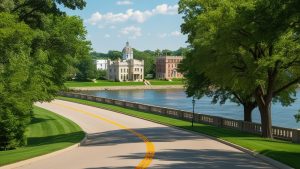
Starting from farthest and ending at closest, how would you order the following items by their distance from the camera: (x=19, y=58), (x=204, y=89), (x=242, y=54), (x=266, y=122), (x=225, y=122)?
1. (x=204, y=89)
2. (x=225, y=122)
3. (x=266, y=122)
4. (x=242, y=54)
5. (x=19, y=58)

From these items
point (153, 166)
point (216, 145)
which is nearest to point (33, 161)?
point (153, 166)

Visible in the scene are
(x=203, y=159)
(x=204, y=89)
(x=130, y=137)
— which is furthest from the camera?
(x=204, y=89)

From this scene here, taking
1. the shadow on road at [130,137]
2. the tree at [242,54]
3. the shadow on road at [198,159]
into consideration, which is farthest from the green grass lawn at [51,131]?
the tree at [242,54]

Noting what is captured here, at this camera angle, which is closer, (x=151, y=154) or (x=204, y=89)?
(x=151, y=154)

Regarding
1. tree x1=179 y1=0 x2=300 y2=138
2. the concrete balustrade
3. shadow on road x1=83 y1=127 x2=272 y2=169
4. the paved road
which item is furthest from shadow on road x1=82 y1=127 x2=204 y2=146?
the concrete balustrade

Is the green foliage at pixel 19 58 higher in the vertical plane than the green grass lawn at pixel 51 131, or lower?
higher

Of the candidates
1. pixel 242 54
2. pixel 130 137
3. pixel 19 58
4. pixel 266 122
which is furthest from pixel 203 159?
pixel 266 122

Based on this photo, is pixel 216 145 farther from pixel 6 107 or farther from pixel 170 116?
pixel 170 116

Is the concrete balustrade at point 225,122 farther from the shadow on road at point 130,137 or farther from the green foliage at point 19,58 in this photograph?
the green foliage at point 19,58

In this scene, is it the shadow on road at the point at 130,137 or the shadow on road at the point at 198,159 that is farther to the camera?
the shadow on road at the point at 130,137

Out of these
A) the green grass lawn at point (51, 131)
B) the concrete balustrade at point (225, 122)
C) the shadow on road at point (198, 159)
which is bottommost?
the green grass lawn at point (51, 131)

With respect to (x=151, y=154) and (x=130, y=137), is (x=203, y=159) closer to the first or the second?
(x=151, y=154)

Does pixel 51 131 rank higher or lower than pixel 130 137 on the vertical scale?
lower

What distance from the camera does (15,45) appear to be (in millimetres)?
24078
